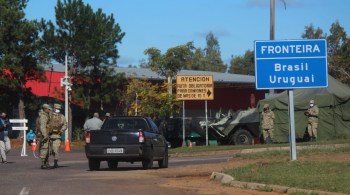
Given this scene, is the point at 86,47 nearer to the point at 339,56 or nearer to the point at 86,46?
the point at 86,46

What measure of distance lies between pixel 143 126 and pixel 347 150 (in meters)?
6.12

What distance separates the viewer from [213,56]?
4744 inches

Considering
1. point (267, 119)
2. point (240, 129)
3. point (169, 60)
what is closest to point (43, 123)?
point (267, 119)

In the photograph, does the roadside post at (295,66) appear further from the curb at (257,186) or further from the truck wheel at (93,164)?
the truck wheel at (93,164)

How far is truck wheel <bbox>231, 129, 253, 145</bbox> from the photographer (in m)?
32.2

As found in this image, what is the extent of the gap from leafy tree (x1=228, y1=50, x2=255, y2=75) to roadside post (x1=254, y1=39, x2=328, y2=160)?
96.3 m

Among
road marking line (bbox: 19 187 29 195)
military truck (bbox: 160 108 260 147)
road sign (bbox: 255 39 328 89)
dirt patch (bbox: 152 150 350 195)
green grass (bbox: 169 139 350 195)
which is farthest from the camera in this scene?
military truck (bbox: 160 108 260 147)

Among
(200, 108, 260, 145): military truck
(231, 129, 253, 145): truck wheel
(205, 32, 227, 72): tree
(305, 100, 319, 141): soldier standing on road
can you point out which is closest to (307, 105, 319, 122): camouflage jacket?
(305, 100, 319, 141): soldier standing on road

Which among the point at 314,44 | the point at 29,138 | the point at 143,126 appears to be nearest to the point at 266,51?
the point at 314,44

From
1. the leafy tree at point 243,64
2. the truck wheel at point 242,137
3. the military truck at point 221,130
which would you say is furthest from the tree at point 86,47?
the leafy tree at point 243,64

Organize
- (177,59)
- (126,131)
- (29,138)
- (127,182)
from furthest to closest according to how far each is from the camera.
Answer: (177,59), (29,138), (126,131), (127,182)

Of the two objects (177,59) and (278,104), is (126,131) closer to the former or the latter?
(278,104)

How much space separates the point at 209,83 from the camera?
31.5 m

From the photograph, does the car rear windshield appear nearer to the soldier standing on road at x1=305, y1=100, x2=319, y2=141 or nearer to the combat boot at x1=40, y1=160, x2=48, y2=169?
the combat boot at x1=40, y1=160, x2=48, y2=169
